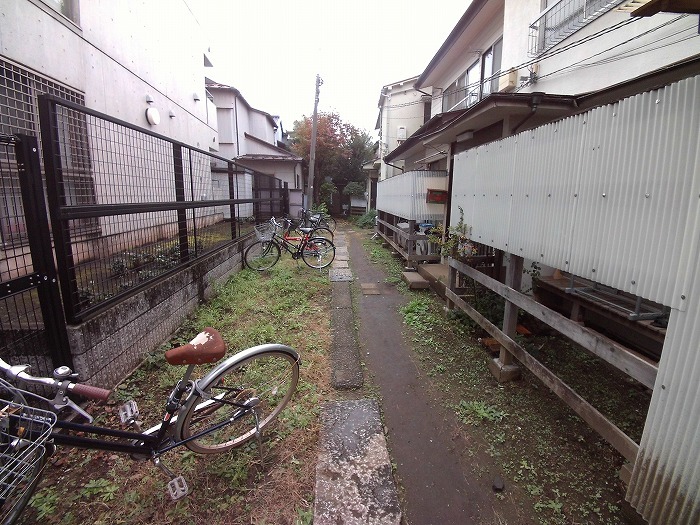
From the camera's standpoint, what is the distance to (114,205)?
10.3ft

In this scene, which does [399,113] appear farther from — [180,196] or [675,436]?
[675,436]

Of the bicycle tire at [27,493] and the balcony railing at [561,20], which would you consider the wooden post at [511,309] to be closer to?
the balcony railing at [561,20]

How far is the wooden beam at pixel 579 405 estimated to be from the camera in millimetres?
1858

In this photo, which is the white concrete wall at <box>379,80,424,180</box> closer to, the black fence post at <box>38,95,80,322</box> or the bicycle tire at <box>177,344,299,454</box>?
the bicycle tire at <box>177,344,299,454</box>

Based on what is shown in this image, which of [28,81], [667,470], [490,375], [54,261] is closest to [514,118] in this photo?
[490,375]

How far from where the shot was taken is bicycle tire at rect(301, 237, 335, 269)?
25.8 ft

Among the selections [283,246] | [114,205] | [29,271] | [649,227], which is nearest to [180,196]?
[114,205]

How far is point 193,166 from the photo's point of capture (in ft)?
16.8

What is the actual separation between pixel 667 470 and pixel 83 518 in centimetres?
294

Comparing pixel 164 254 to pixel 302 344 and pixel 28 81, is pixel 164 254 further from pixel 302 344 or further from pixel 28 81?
pixel 28 81

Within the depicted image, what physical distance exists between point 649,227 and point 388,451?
6.81ft

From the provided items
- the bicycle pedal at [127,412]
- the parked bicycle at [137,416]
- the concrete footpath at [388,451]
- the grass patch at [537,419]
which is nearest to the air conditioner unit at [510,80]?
the grass patch at [537,419]

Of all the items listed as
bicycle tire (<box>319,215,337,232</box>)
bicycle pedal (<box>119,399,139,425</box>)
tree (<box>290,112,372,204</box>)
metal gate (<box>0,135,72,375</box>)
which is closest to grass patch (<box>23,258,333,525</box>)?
bicycle pedal (<box>119,399,139,425</box>)

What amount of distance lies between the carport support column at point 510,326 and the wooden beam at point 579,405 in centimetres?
11
